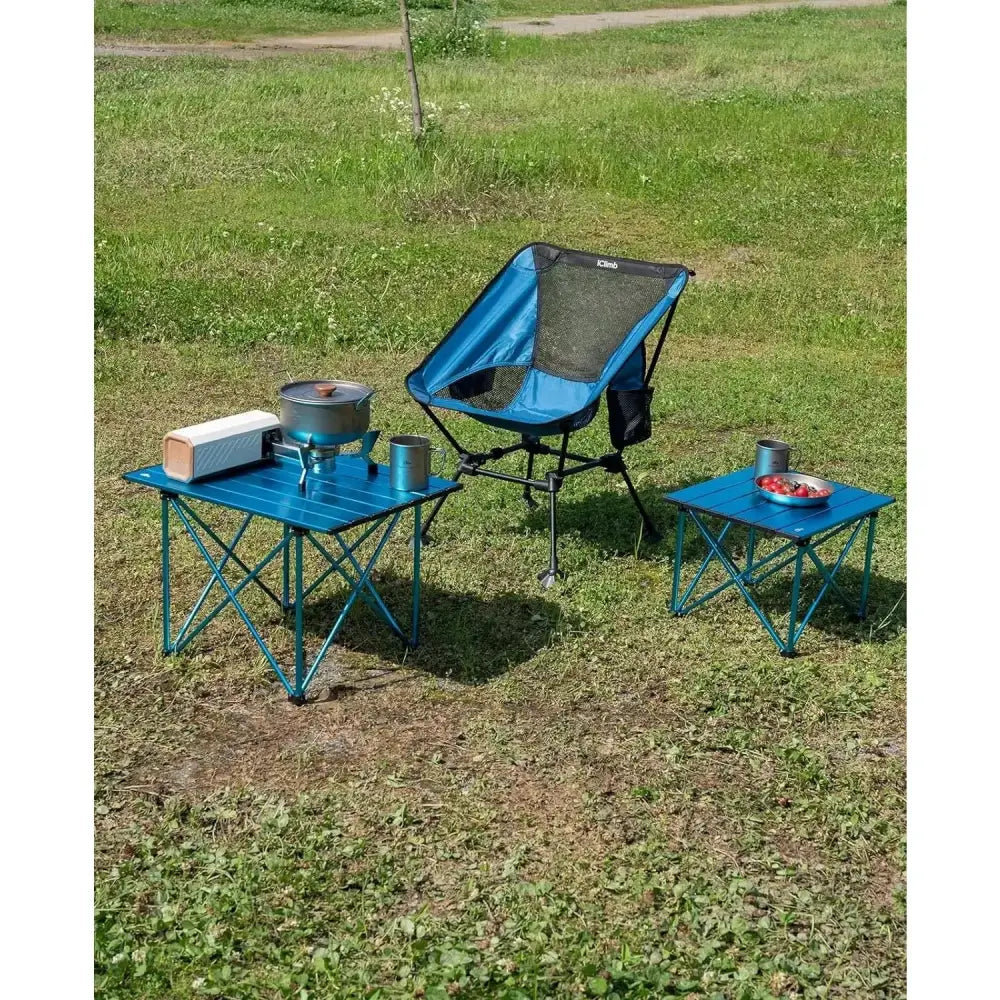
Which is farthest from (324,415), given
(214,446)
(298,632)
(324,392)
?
(298,632)

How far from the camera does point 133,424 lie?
21.3ft

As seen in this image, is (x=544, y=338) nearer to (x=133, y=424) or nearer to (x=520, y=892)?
(x=133, y=424)

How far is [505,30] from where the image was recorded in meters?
20.0

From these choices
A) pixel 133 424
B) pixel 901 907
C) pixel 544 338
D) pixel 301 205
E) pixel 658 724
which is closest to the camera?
pixel 901 907

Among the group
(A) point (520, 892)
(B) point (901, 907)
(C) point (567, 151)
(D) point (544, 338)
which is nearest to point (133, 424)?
(D) point (544, 338)

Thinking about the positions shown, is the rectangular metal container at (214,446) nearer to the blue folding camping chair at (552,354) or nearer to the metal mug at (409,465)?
the metal mug at (409,465)

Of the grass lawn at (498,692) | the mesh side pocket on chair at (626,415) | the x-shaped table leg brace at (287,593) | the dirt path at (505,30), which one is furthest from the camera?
the dirt path at (505,30)

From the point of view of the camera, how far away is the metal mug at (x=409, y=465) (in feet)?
13.8

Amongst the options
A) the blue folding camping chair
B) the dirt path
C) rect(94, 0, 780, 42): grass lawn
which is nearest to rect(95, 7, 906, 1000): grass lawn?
the blue folding camping chair

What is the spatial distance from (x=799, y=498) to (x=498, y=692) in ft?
3.60

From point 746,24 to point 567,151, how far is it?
441 inches

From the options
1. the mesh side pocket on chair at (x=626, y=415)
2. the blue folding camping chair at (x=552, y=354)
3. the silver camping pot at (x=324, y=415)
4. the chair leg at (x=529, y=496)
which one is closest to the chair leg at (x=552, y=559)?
the blue folding camping chair at (x=552, y=354)

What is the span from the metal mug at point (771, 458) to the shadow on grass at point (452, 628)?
791 mm

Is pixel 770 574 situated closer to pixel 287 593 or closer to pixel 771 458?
pixel 771 458
